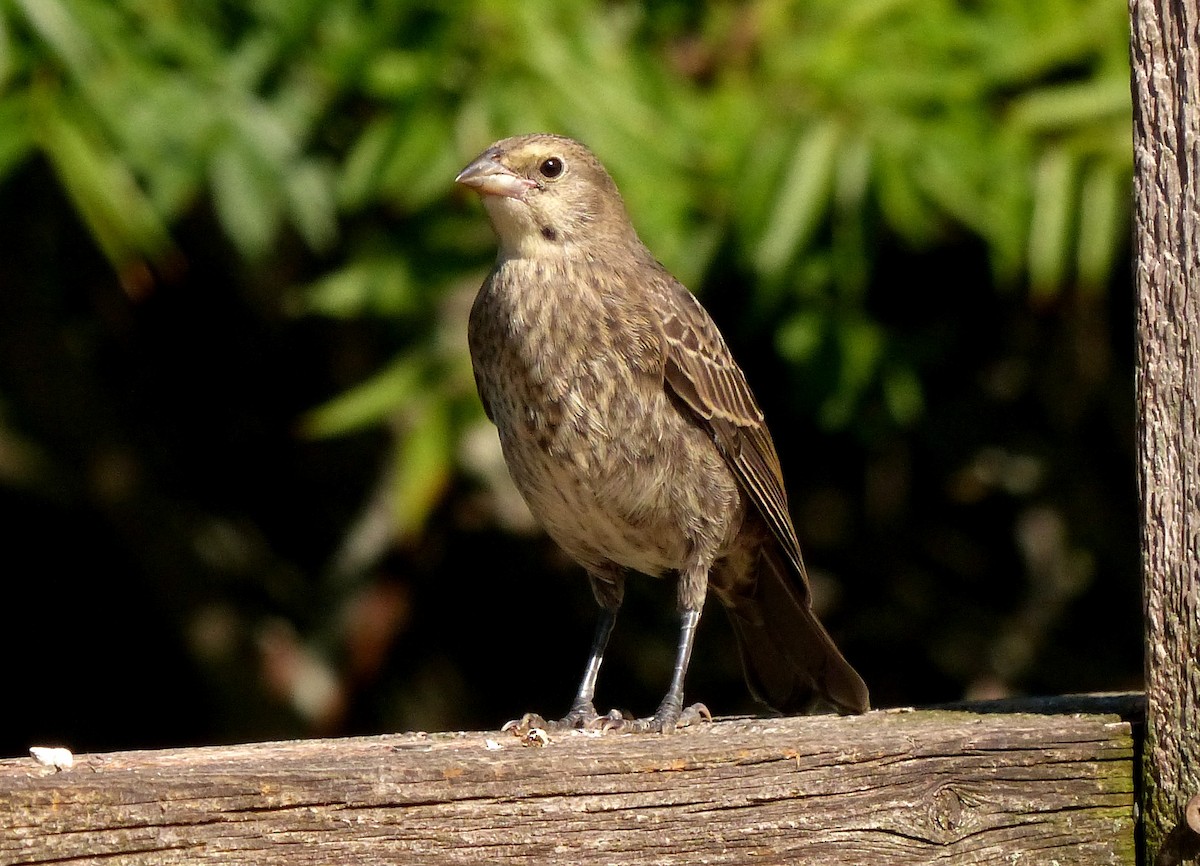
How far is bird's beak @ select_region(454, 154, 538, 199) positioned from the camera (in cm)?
363

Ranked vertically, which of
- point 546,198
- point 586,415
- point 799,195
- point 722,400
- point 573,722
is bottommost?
point 573,722

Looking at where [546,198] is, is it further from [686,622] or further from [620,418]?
[686,622]

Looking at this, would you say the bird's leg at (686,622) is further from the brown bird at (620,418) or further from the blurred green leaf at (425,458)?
the blurred green leaf at (425,458)

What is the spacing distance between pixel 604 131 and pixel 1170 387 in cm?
205

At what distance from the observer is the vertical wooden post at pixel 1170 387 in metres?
2.13

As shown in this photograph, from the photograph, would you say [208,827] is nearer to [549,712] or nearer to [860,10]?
[860,10]

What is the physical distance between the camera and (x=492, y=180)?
3.68m

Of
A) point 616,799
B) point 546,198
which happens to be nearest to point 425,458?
point 546,198

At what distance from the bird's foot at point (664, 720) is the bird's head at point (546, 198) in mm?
1061

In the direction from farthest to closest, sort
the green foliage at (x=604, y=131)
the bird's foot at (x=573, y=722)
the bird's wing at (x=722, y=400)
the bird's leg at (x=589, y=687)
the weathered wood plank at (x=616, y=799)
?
the green foliage at (x=604, y=131) → the bird's wing at (x=722, y=400) → the bird's leg at (x=589, y=687) → the bird's foot at (x=573, y=722) → the weathered wood plank at (x=616, y=799)

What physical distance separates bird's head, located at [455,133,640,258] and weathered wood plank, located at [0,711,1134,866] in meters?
1.65

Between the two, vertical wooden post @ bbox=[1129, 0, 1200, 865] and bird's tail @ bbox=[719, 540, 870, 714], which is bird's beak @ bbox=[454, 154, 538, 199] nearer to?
bird's tail @ bbox=[719, 540, 870, 714]

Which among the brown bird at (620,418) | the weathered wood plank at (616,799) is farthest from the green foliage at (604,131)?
the weathered wood plank at (616,799)

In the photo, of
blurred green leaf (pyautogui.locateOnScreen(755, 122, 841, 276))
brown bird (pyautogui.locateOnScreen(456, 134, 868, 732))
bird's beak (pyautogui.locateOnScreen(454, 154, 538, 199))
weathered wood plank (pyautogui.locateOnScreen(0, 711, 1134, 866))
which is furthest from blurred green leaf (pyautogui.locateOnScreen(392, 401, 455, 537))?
weathered wood plank (pyautogui.locateOnScreen(0, 711, 1134, 866))
